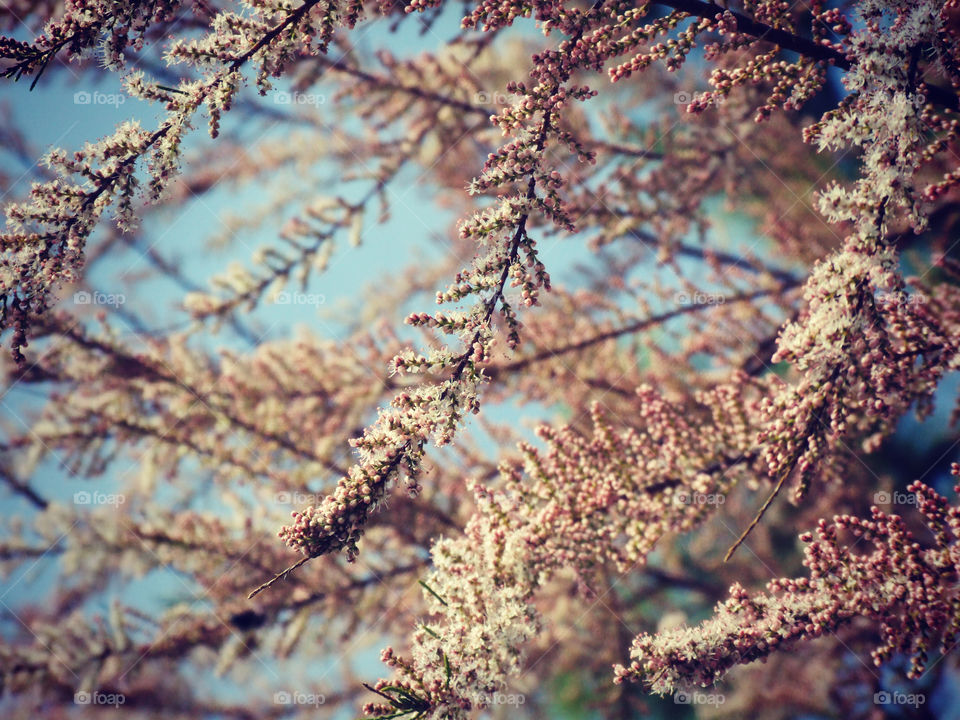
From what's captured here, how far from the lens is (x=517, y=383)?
183 inches

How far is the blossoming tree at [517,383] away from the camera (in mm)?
2166

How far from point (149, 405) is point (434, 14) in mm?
3995

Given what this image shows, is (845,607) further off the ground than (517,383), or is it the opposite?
(517,383)

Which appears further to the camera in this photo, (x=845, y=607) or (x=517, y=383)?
(x=517, y=383)

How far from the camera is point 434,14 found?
13.3 ft

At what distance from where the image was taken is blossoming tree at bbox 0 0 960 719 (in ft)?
7.11

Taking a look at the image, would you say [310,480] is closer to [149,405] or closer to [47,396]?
→ [149,405]

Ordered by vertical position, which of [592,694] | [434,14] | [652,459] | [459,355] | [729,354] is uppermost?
[434,14]

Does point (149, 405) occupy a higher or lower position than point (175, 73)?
lower

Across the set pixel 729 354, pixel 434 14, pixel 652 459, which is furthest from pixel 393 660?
pixel 434 14

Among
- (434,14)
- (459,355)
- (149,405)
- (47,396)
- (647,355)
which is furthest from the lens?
(647,355)

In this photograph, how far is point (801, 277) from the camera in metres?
4.62

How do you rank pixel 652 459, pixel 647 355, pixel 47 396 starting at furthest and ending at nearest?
pixel 647 355
pixel 47 396
pixel 652 459

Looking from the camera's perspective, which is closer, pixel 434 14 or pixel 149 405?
pixel 434 14
